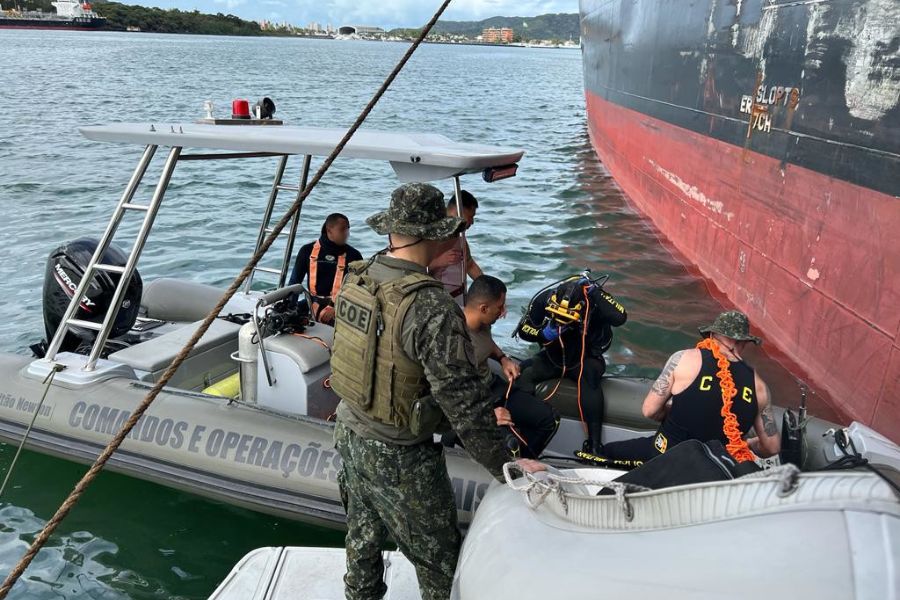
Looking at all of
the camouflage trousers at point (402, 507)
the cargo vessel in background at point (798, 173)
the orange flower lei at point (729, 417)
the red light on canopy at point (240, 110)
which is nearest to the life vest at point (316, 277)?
the red light on canopy at point (240, 110)

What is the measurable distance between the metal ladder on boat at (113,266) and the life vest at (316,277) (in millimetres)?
1102

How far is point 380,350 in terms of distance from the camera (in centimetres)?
245

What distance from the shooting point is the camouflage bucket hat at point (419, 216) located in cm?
245

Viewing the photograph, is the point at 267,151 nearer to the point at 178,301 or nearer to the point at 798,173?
the point at 178,301

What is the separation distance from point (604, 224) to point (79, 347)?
381 inches

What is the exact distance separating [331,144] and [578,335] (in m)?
1.92

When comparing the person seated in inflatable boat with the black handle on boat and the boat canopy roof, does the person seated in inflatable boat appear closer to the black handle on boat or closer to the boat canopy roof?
the boat canopy roof

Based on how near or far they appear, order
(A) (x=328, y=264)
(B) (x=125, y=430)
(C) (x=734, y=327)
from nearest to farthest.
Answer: (B) (x=125, y=430)
(C) (x=734, y=327)
(A) (x=328, y=264)

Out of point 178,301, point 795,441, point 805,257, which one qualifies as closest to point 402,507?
point 795,441

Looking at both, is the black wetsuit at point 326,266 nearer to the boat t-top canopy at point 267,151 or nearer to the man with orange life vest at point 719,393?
the boat t-top canopy at point 267,151

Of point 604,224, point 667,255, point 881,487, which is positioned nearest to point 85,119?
point 604,224

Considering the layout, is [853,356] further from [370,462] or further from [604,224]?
[604,224]

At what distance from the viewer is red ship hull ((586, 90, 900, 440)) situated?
517 centimetres

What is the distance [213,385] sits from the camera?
5172mm
